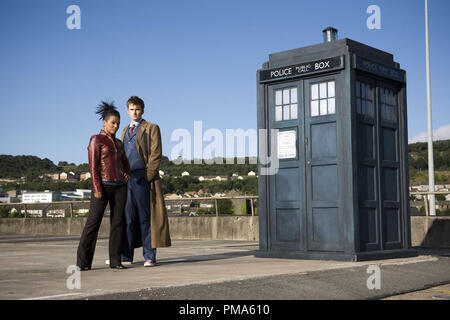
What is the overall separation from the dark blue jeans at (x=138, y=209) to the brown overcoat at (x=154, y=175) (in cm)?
6

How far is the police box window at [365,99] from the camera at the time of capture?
7656mm

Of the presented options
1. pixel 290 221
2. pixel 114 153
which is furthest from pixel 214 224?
pixel 114 153

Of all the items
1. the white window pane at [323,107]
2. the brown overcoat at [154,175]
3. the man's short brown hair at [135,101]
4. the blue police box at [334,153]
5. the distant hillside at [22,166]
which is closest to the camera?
the brown overcoat at [154,175]

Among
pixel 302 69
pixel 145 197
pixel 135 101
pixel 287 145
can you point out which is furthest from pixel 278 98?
pixel 145 197

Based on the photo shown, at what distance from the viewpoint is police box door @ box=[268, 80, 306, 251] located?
25.5 feet

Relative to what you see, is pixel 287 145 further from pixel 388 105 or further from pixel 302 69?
pixel 388 105

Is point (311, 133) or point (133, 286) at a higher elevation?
point (311, 133)

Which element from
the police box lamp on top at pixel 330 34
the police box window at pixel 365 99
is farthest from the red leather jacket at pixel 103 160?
the police box lamp on top at pixel 330 34

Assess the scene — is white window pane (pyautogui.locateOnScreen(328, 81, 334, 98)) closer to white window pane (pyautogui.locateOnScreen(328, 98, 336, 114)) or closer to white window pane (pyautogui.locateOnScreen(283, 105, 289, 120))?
white window pane (pyautogui.locateOnScreen(328, 98, 336, 114))

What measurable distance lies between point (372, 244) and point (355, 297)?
312cm

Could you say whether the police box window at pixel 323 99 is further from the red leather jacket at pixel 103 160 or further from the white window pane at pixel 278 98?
the red leather jacket at pixel 103 160

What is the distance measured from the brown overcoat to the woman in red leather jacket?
28cm
